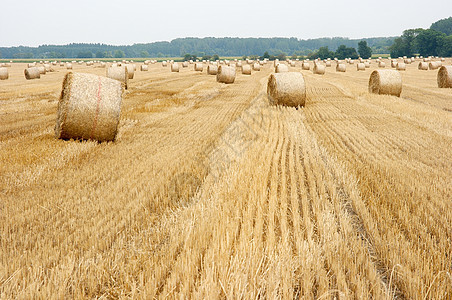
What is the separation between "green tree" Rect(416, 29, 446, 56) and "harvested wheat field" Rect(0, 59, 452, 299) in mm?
99508

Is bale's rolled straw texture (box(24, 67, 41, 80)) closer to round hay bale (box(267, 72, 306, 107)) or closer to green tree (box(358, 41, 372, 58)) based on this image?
round hay bale (box(267, 72, 306, 107))

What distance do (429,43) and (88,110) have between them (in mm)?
106344

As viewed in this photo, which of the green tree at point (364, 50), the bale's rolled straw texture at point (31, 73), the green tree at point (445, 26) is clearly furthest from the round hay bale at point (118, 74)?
the green tree at point (445, 26)

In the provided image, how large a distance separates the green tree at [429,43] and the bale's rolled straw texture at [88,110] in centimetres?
10390

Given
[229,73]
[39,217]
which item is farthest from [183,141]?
[229,73]

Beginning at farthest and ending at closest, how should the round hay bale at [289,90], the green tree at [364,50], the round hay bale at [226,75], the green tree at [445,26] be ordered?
1. the green tree at [445,26]
2. the green tree at [364,50]
3. the round hay bale at [226,75]
4. the round hay bale at [289,90]

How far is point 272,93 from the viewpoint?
14.4m

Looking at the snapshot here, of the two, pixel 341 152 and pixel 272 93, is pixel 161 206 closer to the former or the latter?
pixel 341 152

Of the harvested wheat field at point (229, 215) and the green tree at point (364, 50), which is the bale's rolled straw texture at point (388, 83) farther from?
the green tree at point (364, 50)

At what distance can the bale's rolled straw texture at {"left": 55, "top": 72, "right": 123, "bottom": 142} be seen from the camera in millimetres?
7719

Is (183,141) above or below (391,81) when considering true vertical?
below

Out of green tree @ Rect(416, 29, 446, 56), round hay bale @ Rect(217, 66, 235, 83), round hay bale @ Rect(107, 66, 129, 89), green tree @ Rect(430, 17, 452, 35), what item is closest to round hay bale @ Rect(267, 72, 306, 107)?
round hay bale @ Rect(107, 66, 129, 89)

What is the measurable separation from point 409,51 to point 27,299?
365 ft

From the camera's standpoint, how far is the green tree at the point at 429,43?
89.4 metres
